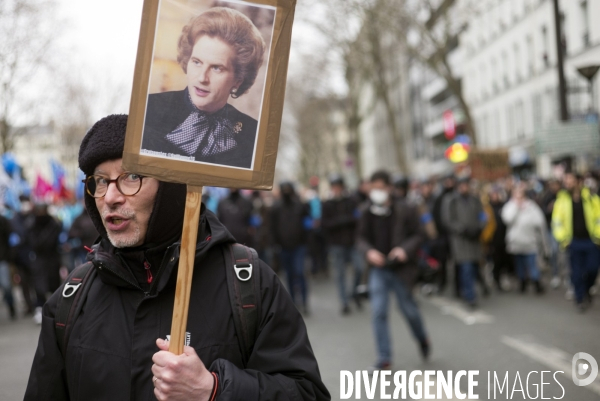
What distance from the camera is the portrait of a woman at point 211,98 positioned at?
261 cm

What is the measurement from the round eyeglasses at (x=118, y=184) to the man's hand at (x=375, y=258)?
6232mm

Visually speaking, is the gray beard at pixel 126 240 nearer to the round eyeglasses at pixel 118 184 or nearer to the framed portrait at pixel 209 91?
the round eyeglasses at pixel 118 184

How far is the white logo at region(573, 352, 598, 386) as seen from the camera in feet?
24.6

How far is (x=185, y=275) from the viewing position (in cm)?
254

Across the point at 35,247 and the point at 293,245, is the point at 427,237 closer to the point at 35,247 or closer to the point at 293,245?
the point at 293,245

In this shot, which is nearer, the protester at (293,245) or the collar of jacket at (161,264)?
the collar of jacket at (161,264)

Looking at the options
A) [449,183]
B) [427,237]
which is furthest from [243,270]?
[427,237]

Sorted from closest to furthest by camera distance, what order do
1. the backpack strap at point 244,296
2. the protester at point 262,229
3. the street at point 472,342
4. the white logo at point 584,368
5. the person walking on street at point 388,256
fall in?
the backpack strap at point 244,296 < the white logo at point 584,368 < the street at point 472,342 < the person walking on street at point 388,256 < the protester at point 262,229

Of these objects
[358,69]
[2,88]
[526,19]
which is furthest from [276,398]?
[526,19]

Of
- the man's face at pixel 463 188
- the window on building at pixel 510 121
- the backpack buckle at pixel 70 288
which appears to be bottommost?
the backpack buckle at pixel 70 288

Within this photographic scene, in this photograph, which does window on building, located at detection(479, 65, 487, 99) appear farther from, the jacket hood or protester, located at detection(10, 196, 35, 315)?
the jacket hood

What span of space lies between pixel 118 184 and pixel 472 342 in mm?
7667

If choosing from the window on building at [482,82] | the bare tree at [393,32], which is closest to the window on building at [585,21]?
the bare tree at [393,32]

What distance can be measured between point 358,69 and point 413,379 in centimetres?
3095
